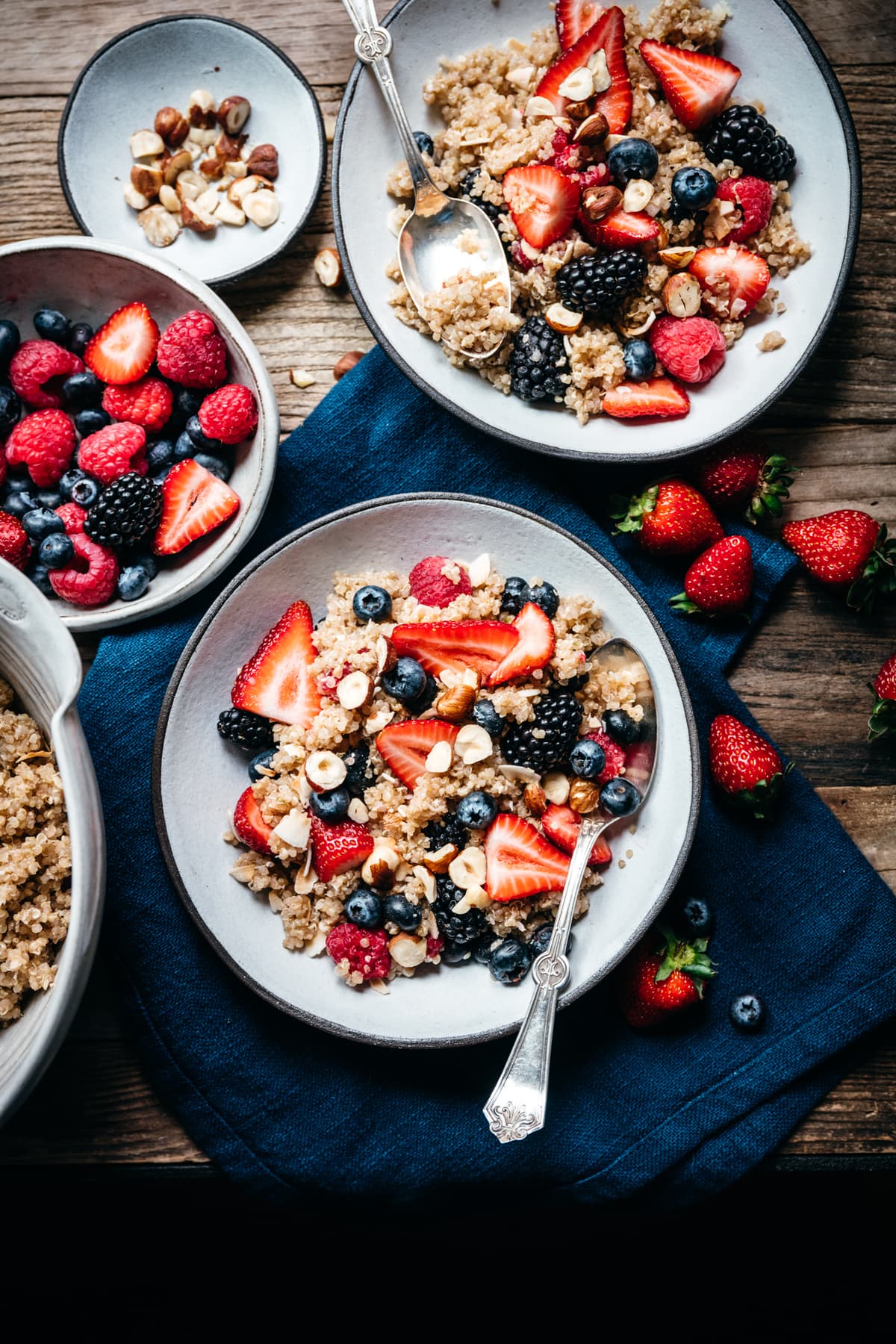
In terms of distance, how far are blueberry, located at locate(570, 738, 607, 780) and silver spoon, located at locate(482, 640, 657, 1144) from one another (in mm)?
74

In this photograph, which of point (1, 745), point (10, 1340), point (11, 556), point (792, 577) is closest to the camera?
point (1, 745)

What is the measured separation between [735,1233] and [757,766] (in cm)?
105

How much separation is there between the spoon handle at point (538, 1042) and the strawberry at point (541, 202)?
0.93 metres

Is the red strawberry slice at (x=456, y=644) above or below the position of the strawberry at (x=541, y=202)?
below

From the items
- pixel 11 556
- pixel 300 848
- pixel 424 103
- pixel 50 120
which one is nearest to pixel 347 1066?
pixel 300 848

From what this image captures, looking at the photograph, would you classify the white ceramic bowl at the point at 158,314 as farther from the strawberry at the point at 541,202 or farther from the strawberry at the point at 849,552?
the strawberry at the point at 849,552

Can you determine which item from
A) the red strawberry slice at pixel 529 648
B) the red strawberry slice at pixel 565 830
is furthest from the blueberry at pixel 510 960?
the red strawberry slice at pixel 529 648

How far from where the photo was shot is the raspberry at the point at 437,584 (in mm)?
1437

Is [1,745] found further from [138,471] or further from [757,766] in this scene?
[757,766]

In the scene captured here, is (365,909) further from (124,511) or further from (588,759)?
(124,511)

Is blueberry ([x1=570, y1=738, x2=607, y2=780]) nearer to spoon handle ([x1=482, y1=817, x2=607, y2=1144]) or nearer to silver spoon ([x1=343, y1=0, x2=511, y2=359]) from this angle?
spoon handle ([x1=482, y1=817, x2=607, y2=1144])

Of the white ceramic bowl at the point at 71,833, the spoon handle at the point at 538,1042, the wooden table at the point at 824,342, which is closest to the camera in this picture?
the white ceramic bowl at the point at 71,833

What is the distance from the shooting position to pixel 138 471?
1515mm

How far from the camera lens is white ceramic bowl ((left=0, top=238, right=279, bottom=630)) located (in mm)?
1442
